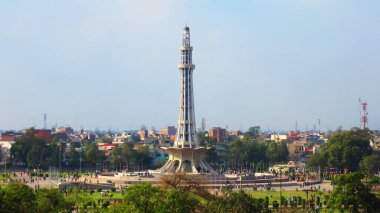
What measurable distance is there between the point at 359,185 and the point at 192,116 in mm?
41448


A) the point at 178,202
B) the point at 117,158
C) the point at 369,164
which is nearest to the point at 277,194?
the point at 369,164

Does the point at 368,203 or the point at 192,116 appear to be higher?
the point at 192,116

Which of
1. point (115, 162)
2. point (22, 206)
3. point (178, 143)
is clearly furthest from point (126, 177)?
point (22, 206)

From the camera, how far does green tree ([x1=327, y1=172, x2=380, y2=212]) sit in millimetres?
43438

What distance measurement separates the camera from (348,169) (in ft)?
297

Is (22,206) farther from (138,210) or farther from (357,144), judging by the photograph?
(357,144)

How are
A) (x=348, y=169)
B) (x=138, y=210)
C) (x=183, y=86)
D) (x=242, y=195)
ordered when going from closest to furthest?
1. (x=138, y=210)
2. (x=242, y=195)
3. (x=183, y=86)
4. (x=348, y=169)

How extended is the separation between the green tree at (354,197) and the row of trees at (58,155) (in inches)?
2366

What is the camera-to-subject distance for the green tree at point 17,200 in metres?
35.8

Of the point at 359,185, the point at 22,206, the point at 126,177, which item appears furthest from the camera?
the point at 126,177

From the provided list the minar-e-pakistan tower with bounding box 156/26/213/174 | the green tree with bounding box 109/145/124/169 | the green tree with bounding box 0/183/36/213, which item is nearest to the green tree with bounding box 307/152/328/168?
the minar-e-pakistan tower with bounding box 156/26/213/174

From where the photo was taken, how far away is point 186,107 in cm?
8419

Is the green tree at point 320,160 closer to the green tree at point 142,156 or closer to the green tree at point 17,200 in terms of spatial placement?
the green tree at point 142,156

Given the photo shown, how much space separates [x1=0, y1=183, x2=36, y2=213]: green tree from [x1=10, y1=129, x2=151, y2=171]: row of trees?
58.1 m
